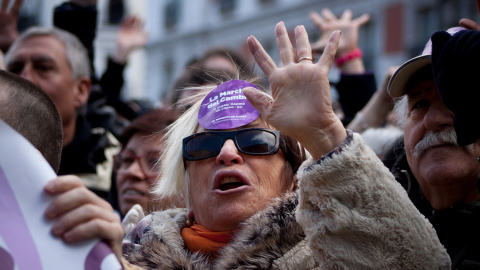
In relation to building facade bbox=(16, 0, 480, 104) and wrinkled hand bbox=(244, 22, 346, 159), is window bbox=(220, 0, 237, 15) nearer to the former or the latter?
building facade bbox=(16, 0, 480, 104)

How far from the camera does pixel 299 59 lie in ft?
6.31

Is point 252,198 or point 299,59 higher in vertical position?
point 299,59

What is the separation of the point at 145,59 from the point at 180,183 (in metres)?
33.0

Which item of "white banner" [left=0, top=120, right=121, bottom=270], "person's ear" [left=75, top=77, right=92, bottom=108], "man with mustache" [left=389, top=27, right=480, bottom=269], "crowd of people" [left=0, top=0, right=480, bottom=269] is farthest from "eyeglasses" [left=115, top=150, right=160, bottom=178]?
"white banner" [left=0, top=120, right=121, bottom=270]

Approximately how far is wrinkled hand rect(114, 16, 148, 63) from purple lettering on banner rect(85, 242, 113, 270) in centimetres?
378

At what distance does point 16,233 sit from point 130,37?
4.12 meters

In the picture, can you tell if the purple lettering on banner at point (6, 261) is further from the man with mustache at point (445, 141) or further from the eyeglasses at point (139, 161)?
the eyeglasses at point (139, 161)

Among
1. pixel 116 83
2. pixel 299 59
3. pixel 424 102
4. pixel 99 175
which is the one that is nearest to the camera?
pixel 299 59

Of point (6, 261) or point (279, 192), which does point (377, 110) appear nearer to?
point (279, 192)

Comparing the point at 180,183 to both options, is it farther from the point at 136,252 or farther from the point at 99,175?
the point at 99,175

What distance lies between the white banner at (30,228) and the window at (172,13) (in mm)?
31728

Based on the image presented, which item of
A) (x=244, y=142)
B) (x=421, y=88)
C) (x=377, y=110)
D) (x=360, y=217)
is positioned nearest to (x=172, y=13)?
(x=377, y=110)

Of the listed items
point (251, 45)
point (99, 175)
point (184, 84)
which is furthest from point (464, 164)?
point (99, 175)

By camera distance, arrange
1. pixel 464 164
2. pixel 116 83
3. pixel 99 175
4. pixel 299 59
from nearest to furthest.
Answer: pixel 299 59 → pixel 464 164 → pixel 99 175 → pixel 116 83
